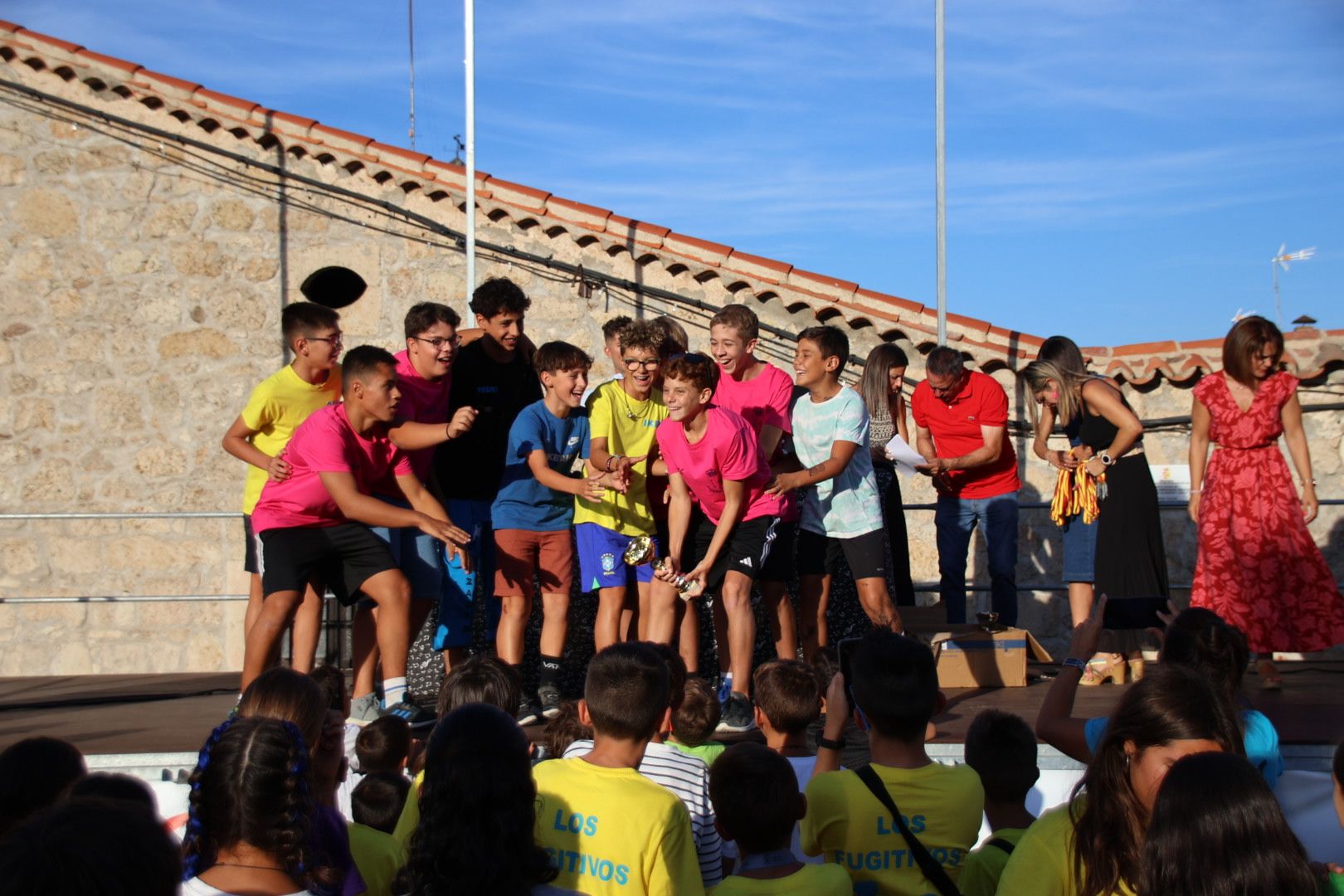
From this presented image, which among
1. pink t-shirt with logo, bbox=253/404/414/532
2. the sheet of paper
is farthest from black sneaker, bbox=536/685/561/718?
the sheet of paper

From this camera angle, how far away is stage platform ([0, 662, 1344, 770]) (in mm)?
5207

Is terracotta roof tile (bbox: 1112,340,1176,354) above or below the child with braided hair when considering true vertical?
above

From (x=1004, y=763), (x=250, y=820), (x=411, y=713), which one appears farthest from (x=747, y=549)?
(x=250, y=820)

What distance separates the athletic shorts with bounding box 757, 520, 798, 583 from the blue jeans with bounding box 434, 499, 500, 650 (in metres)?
1.37

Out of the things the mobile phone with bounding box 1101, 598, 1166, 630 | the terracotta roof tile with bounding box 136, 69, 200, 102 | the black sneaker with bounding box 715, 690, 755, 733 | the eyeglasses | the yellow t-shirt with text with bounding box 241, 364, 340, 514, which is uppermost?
the terracotta roof tile with bounding box 136, 69, 200, 102

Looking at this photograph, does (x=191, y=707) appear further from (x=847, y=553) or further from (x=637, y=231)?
(x=637, y=231)

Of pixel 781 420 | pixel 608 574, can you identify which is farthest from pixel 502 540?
pixel 781 420

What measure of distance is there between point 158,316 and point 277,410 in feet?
16.5

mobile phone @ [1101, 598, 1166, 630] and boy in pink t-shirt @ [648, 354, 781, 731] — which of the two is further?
boy in pink t-shirt @ [648, 354, 781, 731]

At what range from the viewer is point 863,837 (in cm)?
313

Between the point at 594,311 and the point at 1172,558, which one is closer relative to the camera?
the point at 1172,558

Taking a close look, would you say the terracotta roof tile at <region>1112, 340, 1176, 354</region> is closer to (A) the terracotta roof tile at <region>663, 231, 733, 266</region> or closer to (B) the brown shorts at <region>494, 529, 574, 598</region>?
(A) the terracotta roof tile at <region>663, 231, 733, 266</region>

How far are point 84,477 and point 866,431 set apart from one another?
276 inches

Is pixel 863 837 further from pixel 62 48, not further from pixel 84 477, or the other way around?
pixel 62 48
